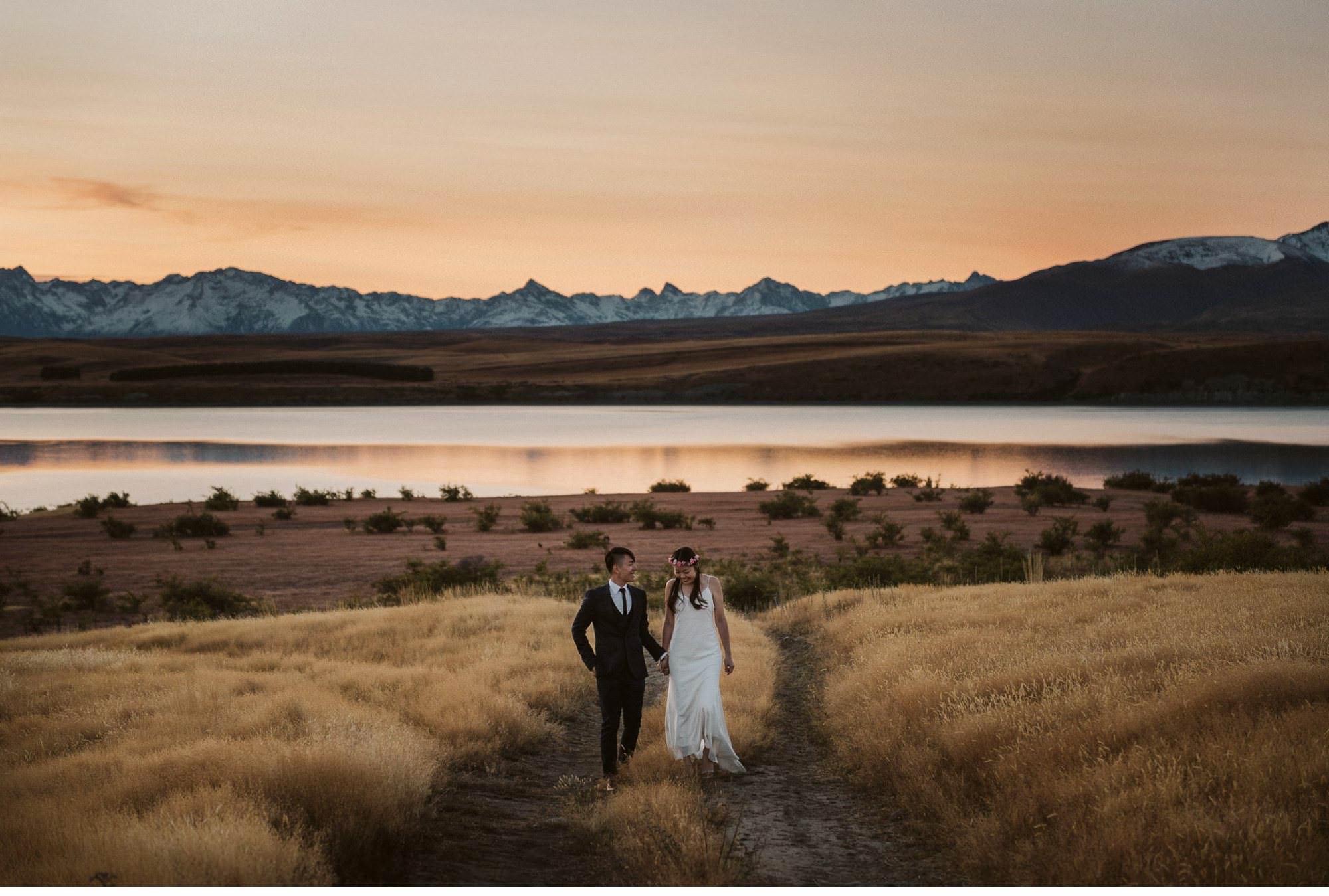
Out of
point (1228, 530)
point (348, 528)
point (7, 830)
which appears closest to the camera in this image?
point (7, 830)

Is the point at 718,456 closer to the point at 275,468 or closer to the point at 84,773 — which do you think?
the point at 275,468

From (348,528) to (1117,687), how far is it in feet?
88.2

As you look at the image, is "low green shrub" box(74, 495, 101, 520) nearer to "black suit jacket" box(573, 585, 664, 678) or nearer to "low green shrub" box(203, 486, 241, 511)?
"low green shrub" box(203, 486, 241, 511)

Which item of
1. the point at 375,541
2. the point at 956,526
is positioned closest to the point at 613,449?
the point at 375,541

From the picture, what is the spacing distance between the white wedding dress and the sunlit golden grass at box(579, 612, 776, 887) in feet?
0.65

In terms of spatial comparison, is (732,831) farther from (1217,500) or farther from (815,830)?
(1217,500)

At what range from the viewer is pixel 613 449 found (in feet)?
222

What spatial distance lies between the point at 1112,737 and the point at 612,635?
3.90 m

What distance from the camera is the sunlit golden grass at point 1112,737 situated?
6125 millimetres

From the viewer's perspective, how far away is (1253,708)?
7844 mm

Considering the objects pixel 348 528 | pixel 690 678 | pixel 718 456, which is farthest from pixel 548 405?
pixel 690 678

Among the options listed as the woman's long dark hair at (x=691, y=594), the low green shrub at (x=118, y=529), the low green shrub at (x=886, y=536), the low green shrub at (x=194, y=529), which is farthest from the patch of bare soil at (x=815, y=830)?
the low green shrub at (x=118, y=529)

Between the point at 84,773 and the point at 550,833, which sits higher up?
the point at 84,773

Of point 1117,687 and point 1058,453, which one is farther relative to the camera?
point 1058,453
